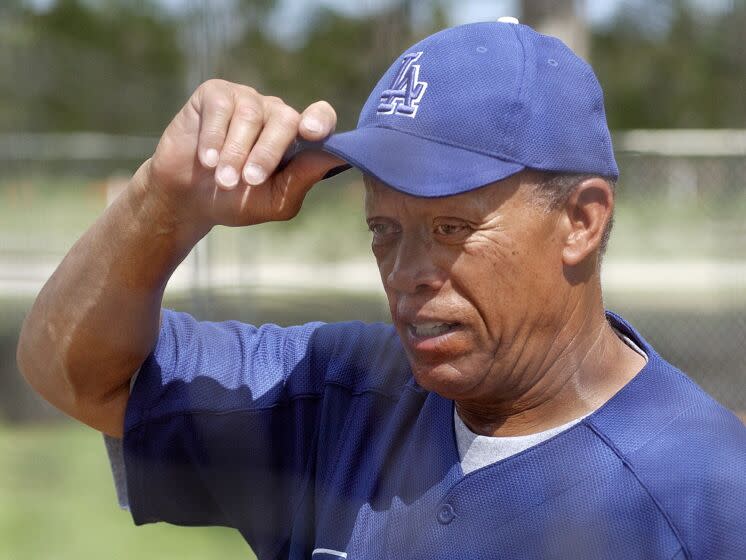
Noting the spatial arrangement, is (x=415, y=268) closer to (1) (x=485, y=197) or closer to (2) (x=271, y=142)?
(1) (x=485, y=197)

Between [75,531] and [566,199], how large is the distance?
10.7ft

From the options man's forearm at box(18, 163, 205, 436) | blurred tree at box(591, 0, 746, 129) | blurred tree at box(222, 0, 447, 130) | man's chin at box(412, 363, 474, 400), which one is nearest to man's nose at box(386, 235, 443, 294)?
man's chin at box(412, 363, 474, 400)

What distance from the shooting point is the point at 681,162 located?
18.0ft

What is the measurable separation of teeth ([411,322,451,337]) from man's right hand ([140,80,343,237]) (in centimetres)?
26

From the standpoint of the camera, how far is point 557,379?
55.4 inches

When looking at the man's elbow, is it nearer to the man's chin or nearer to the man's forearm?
the man's forearm

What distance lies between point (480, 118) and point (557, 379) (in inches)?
15.2

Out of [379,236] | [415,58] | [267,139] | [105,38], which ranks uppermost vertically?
[415,58]

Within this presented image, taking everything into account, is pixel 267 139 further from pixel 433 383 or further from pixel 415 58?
pixel 433 383

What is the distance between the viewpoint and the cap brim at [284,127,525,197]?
129 cm

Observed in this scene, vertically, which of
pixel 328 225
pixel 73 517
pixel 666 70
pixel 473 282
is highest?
pixel 473 282

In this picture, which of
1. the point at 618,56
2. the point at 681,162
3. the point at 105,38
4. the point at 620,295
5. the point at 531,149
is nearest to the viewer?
the point at 531,149

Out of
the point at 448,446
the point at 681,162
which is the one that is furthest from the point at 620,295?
the point at 448,446

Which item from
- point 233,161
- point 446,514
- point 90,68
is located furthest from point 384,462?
point 90,68
